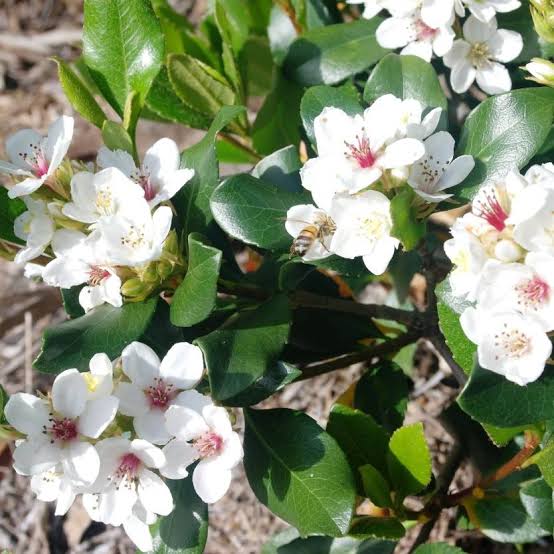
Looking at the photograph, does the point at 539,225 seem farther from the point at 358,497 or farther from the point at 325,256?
the point at 358,497

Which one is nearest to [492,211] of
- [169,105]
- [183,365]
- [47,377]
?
[183,365]

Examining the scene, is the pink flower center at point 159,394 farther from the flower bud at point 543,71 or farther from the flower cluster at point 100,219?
the flower bud at point 543,71

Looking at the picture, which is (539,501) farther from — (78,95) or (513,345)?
(78,95)

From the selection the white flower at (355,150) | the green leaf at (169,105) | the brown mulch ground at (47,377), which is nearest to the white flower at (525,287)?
the white flower at (355,150)

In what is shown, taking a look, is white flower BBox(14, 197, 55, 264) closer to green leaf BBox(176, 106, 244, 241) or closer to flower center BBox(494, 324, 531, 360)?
green leaf BBox(176, 106, 244, 241)

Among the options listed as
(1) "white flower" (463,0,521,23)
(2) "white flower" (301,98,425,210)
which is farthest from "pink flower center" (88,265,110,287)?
(1) "white flower" (463,0,521,23)

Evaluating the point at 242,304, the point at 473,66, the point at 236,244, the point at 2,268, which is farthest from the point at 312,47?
the point at 2,268
